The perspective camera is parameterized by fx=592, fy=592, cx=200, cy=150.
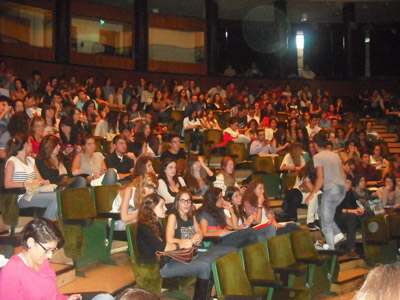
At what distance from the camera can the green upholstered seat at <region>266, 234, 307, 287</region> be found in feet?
16.2

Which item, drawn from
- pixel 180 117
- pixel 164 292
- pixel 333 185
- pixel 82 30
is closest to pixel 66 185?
pixel 164 292

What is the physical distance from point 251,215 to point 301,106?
29.2ft

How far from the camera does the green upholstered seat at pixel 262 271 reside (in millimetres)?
4531

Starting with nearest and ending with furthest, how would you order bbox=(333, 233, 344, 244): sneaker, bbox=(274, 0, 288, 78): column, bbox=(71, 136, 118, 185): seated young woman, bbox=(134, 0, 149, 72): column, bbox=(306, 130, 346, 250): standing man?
1. bbox=(71, 136, 118, 185): seated young woman
2. bbox=(306, 130, 346, 250): standing man
3. bbox=(333, 233, 344, 244): sneaker
4. bbox=(134, 0, 149, 72): column
5. bbox=(274, 0, 288, 78): column

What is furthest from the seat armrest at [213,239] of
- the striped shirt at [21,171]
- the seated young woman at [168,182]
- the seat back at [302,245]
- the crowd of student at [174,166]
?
the striped shirt at [21,171]

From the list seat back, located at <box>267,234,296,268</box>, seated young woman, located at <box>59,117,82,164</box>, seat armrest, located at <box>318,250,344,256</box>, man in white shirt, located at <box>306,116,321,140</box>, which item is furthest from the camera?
man in white shirt, located at <box>306,116,321,140</box>

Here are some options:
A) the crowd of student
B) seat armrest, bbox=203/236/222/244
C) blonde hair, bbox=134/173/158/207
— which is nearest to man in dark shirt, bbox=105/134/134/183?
the crowd of student

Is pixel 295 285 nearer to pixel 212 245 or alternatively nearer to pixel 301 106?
pixel 212 245

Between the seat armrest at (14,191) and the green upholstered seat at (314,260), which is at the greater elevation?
the seat armrest at (14,191)

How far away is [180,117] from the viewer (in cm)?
Answer: 1153

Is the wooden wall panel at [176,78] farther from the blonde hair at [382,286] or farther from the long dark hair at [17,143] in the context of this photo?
the blonde hair at [382,286]

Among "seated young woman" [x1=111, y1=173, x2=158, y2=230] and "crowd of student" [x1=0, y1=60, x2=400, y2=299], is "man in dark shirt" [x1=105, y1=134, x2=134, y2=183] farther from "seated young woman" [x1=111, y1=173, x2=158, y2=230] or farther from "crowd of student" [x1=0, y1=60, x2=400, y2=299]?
"seated young woman" [x1=111, y1=173, x2=158, y2=230]

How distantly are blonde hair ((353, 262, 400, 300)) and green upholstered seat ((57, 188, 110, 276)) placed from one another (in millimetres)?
3931

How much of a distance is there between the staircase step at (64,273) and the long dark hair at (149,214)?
679 millimetres
